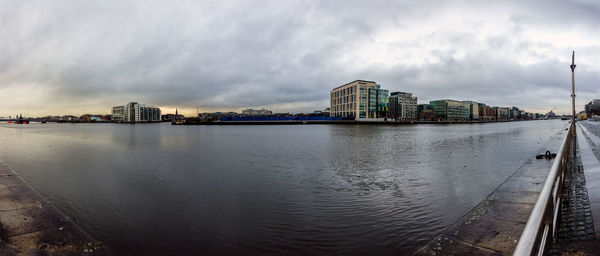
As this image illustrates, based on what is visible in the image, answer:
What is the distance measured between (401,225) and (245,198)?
→ 19.6ft

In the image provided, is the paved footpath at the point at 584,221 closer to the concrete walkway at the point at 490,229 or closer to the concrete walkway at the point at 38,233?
the concrete walkway at the point at 490,229

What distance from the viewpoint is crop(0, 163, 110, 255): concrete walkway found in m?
5.85

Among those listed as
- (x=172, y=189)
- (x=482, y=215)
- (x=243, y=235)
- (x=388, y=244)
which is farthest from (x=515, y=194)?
(x=172, y=189)

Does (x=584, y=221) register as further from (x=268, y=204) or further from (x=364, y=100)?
(x=364, y=100)

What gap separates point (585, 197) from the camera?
7.49 meters

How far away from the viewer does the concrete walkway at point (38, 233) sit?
5848 mm

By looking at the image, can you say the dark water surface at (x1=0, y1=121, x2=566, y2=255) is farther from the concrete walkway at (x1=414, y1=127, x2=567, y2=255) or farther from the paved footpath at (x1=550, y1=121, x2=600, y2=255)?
the paved footpath at (x1=550, y1=121, x2=600, y2=255)

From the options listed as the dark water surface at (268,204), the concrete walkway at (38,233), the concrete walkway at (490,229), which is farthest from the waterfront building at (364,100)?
the concrete walkway at (38,233)

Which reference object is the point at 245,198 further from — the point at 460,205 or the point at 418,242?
the point at 460,205

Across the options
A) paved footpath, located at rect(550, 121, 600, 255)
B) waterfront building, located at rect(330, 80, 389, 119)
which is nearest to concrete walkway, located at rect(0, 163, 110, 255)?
paved footpath, located at rect(550, 121, 600, 255)

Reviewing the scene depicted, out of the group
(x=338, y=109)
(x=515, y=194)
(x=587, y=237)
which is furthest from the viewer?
(x=338, y=109)

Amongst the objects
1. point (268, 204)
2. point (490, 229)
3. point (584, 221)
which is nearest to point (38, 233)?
point (268, 204)

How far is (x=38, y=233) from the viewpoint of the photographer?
21.6 ft

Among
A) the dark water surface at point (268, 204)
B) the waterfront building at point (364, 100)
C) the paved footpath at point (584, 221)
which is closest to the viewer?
the paved footpath at point (584, 221)
